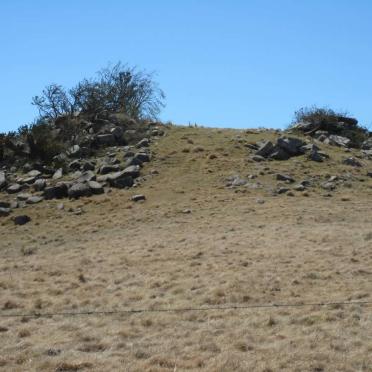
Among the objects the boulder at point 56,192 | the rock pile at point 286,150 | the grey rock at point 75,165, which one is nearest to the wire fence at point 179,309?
the boulder at point 56,192

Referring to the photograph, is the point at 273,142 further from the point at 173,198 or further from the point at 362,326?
the point at 362,326

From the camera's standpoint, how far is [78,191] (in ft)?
93.5

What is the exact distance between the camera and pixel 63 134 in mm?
36281

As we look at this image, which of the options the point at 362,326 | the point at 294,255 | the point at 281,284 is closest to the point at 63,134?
the point at 294,255

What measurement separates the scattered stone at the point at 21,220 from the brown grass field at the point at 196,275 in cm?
41

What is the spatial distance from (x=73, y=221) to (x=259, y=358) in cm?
1795

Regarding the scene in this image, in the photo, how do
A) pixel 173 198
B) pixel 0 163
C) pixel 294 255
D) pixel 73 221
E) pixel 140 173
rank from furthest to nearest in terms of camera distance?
1. pixel 0 163
2. pixel 140 173
3. pixel 173 198
4. pixel 73 221
5. pixel 294 255

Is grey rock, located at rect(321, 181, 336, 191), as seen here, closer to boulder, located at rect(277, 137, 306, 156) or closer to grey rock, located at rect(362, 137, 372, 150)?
boulder, located at rect(277, 137, 306, 156)

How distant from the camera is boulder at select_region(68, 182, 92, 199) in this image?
1120 inches

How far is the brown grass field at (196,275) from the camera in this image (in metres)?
8.63

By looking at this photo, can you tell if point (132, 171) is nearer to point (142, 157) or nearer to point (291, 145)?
point (142, 157)

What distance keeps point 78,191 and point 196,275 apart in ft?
49.3

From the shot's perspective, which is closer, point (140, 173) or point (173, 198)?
point (173, 198)

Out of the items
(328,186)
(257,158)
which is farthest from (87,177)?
(328,186)
